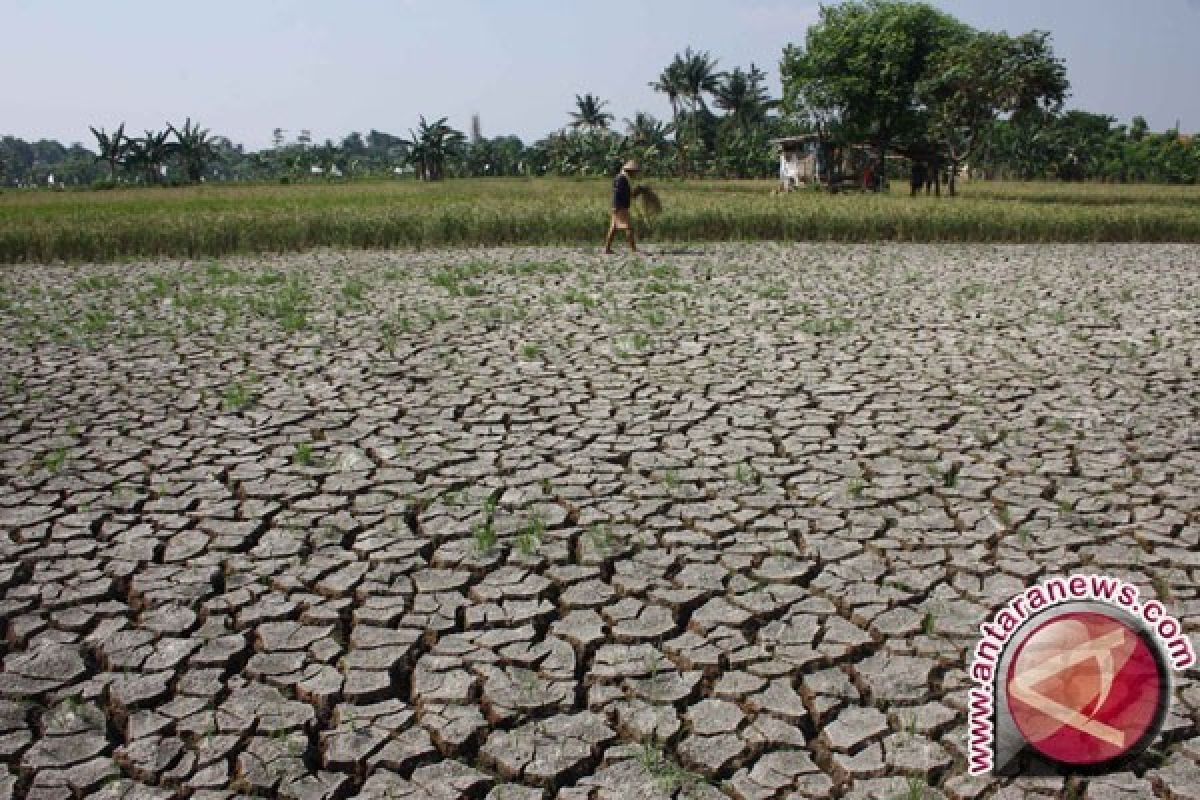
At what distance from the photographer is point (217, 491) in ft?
16.2

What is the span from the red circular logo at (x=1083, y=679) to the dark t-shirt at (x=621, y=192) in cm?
1280

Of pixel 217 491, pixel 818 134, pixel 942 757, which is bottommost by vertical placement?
pixel 942 757

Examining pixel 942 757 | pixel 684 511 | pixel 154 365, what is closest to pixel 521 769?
pixel 942 757

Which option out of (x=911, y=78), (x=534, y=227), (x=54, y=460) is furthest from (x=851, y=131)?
(x=54, y=460)

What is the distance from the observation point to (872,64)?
3466 centimetres

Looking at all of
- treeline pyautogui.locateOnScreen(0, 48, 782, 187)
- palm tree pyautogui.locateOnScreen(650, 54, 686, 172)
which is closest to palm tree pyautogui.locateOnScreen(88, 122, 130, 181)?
treeline pyautogui.locateOnScreen(0, 48, 782, 187)

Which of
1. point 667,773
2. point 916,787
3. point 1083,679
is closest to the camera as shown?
point 1083,679

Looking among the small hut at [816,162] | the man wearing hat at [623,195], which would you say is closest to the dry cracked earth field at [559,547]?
the man wearing hat at [623,195]

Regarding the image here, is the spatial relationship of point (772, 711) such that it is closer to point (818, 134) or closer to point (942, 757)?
point (942, 757)

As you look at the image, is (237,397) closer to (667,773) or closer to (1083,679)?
(667,773)

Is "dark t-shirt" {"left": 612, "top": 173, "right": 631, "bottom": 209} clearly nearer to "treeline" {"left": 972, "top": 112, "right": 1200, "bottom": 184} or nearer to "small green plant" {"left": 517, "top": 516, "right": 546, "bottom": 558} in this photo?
"small green plant" {"left": 517, "top": 516, "right": 546, "bottom": 558}

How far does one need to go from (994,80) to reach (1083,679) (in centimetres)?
3234

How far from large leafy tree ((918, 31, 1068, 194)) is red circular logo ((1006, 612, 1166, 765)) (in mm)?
31872

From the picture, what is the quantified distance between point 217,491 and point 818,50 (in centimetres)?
3557
